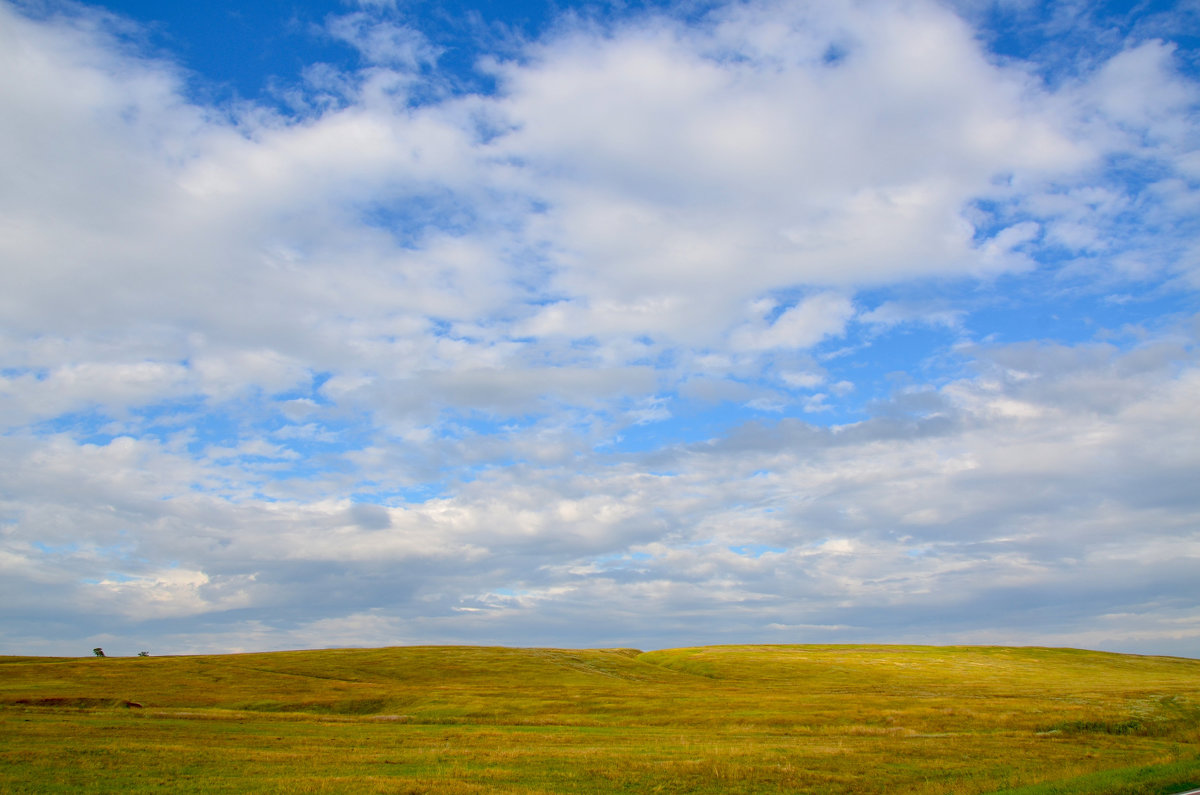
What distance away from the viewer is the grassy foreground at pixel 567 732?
100 ft

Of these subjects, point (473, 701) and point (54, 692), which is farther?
point (54, 692)

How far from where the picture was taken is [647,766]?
34125 millimetres

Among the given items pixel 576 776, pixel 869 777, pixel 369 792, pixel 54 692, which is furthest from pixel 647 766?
pixel 54 692

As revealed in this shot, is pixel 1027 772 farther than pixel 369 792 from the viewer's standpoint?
Yes

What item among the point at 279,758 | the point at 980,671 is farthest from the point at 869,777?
the point at 980,671

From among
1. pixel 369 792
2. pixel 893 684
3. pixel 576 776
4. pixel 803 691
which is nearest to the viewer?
pixel 369 792

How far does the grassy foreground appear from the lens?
3061 cm

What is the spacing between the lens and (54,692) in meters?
79.1

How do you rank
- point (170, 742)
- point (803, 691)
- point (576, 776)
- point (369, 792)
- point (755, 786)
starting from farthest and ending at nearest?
point (803, 691) → point (170, 742) → point (576, 776) → point (755, 786) → point (369, 792)

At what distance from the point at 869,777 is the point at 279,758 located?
92.6ft

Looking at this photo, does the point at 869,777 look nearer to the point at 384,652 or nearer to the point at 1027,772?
the point at 1027,772

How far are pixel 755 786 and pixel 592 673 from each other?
89881mm

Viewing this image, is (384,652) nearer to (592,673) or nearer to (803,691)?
(592,673)

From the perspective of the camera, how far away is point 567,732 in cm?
5153
